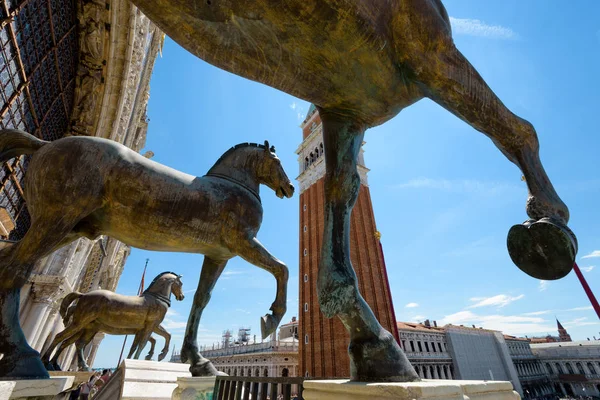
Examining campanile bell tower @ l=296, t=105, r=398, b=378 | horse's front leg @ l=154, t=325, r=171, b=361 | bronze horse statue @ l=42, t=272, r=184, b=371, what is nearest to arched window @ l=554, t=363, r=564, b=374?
campanile bell tower @ l=296, t=105, r=398, b=378

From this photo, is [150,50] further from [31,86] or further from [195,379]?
[195,379]

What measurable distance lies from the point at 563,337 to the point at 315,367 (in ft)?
282

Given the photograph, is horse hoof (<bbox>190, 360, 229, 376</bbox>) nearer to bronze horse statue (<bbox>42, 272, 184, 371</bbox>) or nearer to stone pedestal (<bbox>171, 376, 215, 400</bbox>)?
stone pedestal (<bbox>171, 376, 215, 400</bbox>)

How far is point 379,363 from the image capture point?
3.57 feet

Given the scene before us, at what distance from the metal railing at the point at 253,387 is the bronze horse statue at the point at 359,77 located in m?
0.69

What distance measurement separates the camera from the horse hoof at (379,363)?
42.0 inches

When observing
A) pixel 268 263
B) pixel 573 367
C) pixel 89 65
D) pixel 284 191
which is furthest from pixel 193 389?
pixel 573 367

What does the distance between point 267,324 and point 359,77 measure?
1526 millimetres

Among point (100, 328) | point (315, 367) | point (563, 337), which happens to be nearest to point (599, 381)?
point (563, 337)

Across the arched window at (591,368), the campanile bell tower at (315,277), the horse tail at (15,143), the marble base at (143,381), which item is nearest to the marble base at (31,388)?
the marble base at (143,381)

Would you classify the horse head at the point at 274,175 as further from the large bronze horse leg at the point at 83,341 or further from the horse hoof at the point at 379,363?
the large bronze horse leg at the point at 83,341

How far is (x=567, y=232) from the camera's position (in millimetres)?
1073

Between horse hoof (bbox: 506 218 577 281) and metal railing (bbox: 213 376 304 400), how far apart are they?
1.22 metres

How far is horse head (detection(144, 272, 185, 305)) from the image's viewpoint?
185 inches
